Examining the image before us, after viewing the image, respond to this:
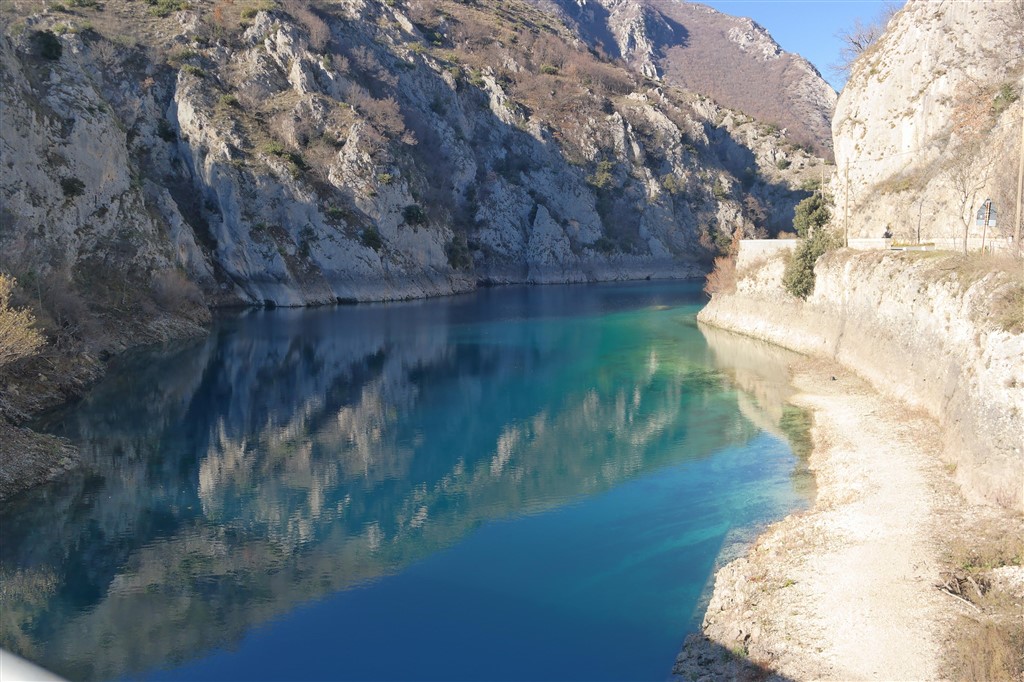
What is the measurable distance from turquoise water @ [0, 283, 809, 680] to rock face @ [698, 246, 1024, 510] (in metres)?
4.42

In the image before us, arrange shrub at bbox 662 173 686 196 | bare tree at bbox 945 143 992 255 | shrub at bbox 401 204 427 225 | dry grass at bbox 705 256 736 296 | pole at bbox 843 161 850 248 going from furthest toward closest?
1. shrub at bbox 662 173 686 196
2. shrub at bbox 401 204 427 225
3. dry grass at bbox 705 256 736 296
4. pole at bbox 843 161 850 248
5. bare tree at bbox 945 143 992 255

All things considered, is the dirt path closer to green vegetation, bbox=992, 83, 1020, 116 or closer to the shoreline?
the shoreline

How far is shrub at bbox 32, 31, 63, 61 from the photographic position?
5069 centimetres

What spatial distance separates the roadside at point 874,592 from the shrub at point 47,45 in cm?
5408

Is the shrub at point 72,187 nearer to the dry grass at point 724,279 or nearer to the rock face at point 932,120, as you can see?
the dry grass at point 724,279

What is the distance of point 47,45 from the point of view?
167 ft

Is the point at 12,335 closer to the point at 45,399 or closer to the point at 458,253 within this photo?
the point at 45,399

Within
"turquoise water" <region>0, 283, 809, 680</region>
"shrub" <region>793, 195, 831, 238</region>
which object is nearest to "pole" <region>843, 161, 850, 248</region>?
"shrub" <region>793, 195, 831, 238</region>

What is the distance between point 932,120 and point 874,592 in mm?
38269

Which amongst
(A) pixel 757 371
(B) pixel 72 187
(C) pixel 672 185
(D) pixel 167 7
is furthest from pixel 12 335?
(C) pixel 672 185

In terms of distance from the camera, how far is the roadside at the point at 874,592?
479 inches

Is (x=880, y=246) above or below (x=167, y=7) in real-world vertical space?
below

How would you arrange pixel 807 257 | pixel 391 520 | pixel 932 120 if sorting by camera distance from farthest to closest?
pixel 807 257 → pixel 932 120 → pixel 391 520

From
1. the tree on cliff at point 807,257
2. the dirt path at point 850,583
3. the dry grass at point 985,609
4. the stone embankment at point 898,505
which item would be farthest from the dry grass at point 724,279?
the dry grass at point 985,609
